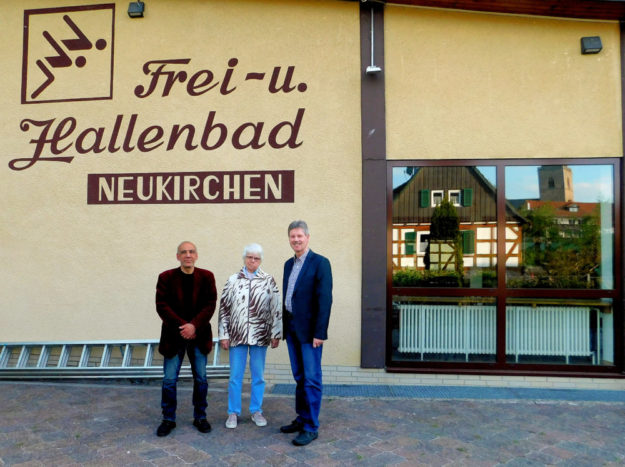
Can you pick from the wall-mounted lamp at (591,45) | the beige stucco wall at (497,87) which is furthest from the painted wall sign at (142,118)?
the wall-mounted lamp at (591,45)

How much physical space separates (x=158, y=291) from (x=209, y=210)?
1.72 meters

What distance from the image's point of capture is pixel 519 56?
5312 millimetres

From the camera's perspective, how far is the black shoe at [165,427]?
3863 mm

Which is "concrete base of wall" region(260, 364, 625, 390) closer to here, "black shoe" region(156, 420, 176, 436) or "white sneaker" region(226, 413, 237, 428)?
"white sneaker" region(226, 413, 237, 428)

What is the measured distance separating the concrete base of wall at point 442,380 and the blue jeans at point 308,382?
143cm

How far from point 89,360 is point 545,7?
20.9ft

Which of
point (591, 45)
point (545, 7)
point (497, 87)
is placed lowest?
point (497, 87)

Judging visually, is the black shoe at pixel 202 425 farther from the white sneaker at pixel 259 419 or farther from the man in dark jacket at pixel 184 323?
the white sneaker at pixel 259 419

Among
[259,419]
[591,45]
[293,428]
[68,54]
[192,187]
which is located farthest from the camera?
[68,54]

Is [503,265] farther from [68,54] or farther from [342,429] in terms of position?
[68,54]

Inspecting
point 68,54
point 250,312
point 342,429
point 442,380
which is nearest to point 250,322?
point 250,312

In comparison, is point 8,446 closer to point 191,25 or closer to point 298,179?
point 298,179

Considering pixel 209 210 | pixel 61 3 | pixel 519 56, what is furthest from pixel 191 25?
pixel 519 56

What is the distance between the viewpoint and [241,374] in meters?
4.11
